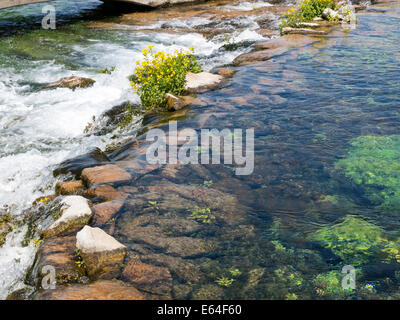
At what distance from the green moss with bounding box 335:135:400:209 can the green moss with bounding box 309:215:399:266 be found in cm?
76

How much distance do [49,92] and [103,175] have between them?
596cm

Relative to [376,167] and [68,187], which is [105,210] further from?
[376,167]

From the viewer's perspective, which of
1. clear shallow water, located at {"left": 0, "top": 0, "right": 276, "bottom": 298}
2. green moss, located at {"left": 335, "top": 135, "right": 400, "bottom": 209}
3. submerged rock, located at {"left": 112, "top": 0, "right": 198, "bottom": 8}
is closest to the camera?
green moss, located at {"left": 335, "top": 135, "right": 400, "bottom": 209}

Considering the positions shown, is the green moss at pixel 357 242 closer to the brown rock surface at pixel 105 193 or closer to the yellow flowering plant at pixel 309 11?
the brown rock surface at pixel 105 193

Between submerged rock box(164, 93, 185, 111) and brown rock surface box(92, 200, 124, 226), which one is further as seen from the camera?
submerged rock box(164, 93, 185, 111)

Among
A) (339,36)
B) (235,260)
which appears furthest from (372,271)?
(339,36)

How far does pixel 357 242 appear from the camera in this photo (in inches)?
186

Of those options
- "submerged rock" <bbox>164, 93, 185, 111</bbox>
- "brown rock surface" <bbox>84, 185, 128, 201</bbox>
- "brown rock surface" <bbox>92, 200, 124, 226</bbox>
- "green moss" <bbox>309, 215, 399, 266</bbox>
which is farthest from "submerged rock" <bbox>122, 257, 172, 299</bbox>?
"submerged rock" <bbox>164, 93, 185, 111</bbox>

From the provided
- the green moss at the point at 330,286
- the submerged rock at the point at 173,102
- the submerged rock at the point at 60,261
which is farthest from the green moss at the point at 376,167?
the submerged rock at the point at 60,261

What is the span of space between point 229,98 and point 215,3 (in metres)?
16.9

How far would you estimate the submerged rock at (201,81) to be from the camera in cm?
1022

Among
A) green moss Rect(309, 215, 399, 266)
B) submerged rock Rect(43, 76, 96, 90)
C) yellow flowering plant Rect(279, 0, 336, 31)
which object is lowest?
green moss Rect(309, 215, 399, 266)

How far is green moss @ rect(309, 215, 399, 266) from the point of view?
4.48 m

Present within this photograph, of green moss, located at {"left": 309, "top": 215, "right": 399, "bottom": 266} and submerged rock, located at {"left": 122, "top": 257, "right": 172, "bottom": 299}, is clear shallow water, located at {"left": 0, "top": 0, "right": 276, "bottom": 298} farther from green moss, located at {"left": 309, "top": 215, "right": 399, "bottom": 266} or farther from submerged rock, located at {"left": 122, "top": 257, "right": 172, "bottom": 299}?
green moss, located at {"left": 309, "top": 215, "right": 399, "bottom": 266}
